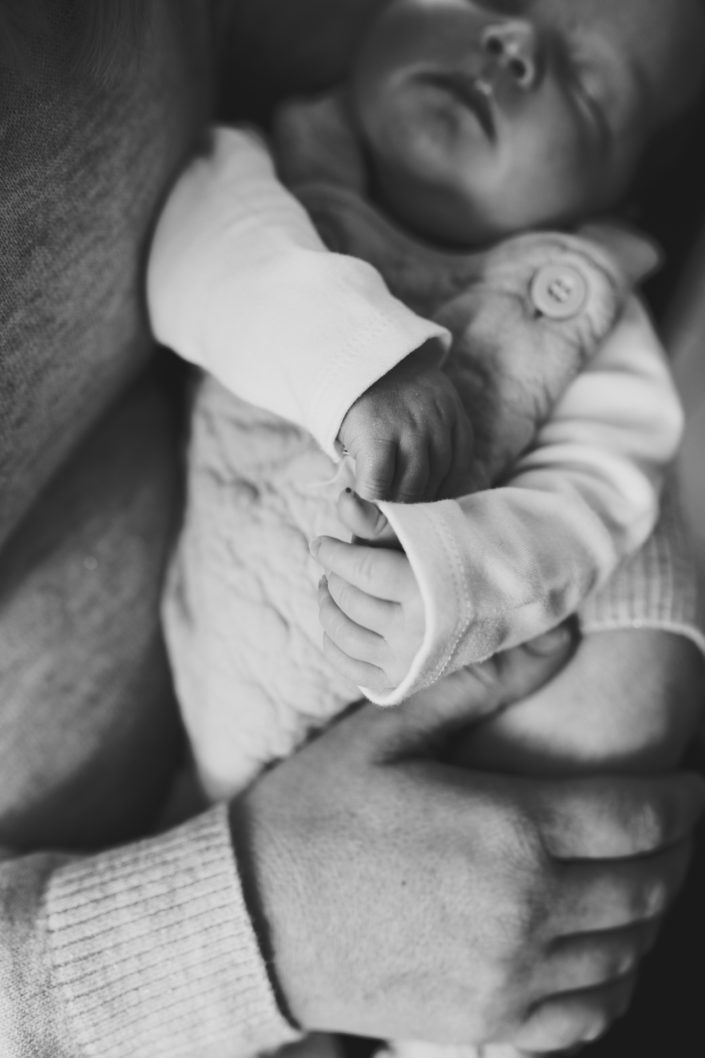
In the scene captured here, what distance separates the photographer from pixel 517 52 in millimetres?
838

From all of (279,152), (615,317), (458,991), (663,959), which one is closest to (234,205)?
(279,152)

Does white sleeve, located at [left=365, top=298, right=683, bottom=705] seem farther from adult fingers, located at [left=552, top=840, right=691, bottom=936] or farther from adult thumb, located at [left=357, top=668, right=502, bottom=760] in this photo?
adult fingers, located at [left=552, top=840, right=691, bottom=936]

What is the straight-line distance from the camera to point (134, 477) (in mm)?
801

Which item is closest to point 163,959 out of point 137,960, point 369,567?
point 137,960

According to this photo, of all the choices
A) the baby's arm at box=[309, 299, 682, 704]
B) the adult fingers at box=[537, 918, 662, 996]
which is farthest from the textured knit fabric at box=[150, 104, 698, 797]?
the adult fingers at box=[537, 918, 662, 996]

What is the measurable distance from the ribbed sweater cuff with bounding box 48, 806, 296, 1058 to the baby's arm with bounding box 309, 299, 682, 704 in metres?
0.21

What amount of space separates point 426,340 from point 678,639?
38cm

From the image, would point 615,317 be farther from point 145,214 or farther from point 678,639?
point 145,214

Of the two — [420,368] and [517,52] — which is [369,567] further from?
[517,52]

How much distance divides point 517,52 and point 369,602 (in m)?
0.61

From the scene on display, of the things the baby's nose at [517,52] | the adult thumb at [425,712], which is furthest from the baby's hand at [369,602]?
the baby's nose at [517,52]

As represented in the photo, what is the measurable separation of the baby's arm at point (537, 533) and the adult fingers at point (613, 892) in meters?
0.21

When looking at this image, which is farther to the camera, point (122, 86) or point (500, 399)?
point (500, 399)

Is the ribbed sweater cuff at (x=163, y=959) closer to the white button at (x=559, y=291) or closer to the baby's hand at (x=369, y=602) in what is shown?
the baby's hand at (x=369, y=602)
